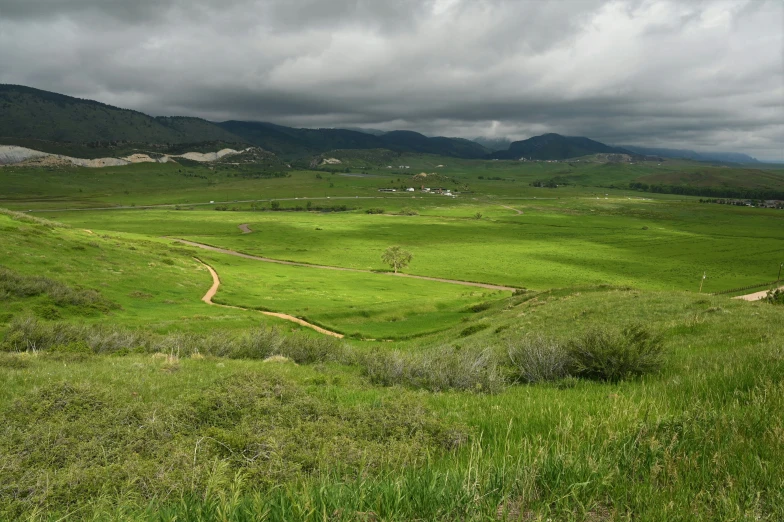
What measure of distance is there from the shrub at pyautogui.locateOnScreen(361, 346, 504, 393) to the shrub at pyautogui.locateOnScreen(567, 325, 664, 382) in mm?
2391

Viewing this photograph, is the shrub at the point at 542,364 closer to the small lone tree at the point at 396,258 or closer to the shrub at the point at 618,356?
the shrub at the point at 618,356

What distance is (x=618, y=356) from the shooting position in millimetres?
11234

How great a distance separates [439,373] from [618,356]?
471 centimetres

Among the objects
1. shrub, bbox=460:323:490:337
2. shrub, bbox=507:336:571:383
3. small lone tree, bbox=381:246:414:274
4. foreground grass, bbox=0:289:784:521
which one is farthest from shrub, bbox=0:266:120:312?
small lone tree, bbox=381:246:414:274

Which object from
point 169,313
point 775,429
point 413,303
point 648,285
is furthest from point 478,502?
point 648,285

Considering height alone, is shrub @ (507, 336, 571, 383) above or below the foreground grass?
below

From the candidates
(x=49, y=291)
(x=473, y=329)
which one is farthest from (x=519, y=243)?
(x=49, y=291)

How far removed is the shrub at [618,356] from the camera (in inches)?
435

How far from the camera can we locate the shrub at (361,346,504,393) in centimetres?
1159

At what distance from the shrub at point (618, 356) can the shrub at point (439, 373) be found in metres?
2.39

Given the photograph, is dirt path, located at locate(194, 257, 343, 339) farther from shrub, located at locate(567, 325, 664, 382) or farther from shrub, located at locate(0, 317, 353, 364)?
shrub, located at locate(567, 325, 664, 382)

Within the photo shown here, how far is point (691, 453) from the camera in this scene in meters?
4.41

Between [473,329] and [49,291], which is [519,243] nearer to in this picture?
[473,329]

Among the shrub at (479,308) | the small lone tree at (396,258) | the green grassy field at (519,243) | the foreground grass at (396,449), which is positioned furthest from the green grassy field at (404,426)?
the green grassy field at (519,243)
